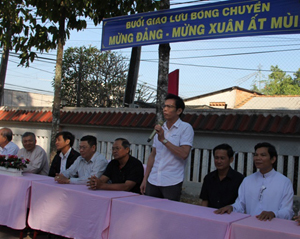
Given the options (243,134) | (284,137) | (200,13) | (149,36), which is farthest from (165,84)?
(284,137)

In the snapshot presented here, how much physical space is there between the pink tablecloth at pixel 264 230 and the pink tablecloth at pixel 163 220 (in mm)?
79

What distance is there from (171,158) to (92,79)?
12.6m

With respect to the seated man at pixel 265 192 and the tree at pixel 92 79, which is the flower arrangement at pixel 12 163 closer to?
the seated man at pixel 265 192

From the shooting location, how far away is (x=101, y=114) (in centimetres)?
863

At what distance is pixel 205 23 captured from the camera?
181 inches

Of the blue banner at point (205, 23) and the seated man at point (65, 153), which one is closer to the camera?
the blue banner at point (205, 23)

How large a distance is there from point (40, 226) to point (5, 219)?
656 mm

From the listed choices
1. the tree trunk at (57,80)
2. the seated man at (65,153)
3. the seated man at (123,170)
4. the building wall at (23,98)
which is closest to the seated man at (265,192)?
the seated man at (123,170)

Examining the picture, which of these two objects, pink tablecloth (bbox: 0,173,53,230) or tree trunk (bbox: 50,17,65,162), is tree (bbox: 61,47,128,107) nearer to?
tree trunk (bbox: 50,17,65,162)

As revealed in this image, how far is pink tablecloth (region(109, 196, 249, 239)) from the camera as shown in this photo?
265 cm

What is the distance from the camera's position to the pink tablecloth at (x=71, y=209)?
3355mm

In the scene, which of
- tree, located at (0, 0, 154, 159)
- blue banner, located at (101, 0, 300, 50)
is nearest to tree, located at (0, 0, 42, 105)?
tree, located at (0, 0, 154, 159)

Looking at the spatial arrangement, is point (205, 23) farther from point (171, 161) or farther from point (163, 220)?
point (163, 220)

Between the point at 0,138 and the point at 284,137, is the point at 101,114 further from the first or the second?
the point at 284,137
